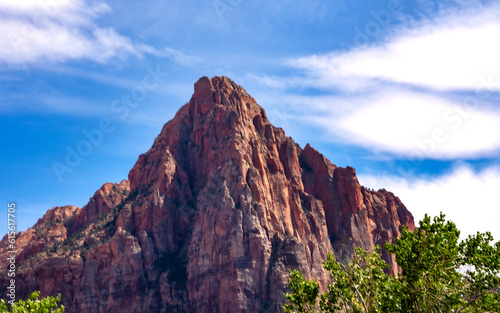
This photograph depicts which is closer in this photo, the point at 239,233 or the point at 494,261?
the point at 494,261

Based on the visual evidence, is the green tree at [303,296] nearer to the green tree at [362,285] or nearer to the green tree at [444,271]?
the green tree at [362,285]

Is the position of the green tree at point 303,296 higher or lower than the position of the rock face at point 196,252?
lower

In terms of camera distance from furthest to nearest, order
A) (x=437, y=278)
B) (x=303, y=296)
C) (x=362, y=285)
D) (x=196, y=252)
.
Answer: (x=196, y=252) → (x=303, y=296) → (x=362, y=285) → (x=437, y=278)

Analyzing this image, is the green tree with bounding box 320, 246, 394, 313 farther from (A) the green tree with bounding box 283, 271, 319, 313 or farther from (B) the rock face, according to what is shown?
(B) the rock face

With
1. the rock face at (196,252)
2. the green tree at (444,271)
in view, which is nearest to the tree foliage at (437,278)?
the green tree at (444,271)

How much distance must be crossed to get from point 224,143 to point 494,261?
538 feet

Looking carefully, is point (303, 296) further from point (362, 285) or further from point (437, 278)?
point (437, 278)

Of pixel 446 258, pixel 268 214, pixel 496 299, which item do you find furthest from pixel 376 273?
pixel 268 214

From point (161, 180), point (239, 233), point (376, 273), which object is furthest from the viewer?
point (161, 180)

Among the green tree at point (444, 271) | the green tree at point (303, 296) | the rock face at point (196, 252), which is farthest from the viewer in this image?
the rock face at point (196, 252)

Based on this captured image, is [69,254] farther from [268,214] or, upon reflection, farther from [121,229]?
[268,214]

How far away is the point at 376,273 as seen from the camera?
141ft

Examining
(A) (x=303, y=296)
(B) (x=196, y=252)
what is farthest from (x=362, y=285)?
(B) (x=196, y=252)

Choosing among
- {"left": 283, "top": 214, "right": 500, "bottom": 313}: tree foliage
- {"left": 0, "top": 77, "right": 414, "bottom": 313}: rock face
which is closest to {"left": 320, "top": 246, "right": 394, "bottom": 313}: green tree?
{"left": 283, "top": 214, "right": 500, "bottom": 313}: tree foliage
